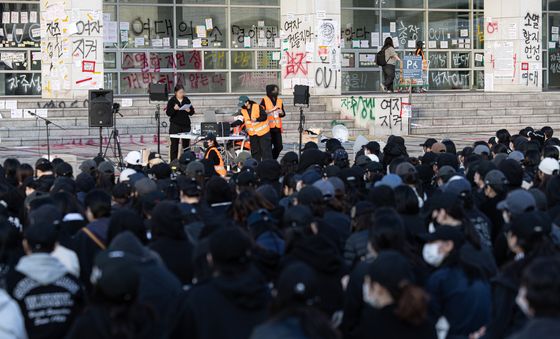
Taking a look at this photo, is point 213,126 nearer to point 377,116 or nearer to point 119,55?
point 377,116

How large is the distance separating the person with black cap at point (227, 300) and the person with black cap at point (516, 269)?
1.53 meters

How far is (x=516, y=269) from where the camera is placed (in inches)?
245

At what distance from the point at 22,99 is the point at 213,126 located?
8.51m

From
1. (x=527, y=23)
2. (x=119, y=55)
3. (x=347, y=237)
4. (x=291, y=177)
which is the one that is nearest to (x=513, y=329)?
(x=347, y=237)

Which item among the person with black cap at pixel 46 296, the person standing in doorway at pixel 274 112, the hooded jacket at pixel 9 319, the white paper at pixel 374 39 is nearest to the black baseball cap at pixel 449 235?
the person with black cap at pixel 46 296

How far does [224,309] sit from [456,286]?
1.73m

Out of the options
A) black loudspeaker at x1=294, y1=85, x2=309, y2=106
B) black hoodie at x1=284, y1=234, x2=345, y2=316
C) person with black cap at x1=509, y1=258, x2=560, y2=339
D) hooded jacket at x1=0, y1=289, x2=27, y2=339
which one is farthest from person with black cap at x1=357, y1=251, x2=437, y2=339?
black loudspeaker at x1=294, y1=85, x2=309, y2=106

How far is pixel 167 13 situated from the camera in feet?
105

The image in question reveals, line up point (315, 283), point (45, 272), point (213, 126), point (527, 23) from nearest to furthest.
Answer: point (315, 283) → point (45, 272) → point (213, 126) → point (527, 23)

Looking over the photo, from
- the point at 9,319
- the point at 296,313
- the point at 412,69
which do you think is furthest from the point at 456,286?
the point at 412,69

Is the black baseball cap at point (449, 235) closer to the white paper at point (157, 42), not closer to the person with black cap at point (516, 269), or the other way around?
the person with black cap at point (516, 269)

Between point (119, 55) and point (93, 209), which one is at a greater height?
point (119, 55)

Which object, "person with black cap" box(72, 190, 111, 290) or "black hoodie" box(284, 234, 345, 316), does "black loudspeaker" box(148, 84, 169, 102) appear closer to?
"person with black cap" box(72, 190, 111, 290)

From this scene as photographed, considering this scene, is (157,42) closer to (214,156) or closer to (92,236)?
(214,156)
